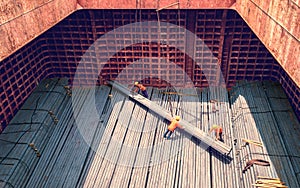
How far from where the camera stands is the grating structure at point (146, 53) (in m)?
10.8

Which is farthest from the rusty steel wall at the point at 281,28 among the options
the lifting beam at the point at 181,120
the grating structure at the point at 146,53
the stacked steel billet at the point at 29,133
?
the stacked steel billet at the point at 29,133

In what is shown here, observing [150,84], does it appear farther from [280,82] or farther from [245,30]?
[280,82]

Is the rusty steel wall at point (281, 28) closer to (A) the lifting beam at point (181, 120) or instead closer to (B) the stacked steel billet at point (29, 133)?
(A) the lifting beam at point (181, 120)

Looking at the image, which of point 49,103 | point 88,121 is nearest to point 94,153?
point 88,121

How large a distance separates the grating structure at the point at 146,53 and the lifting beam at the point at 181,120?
75 centimetres

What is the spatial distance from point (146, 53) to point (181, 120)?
3676mm

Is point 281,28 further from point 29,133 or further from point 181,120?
point 29,133

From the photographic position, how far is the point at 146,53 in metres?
12.0

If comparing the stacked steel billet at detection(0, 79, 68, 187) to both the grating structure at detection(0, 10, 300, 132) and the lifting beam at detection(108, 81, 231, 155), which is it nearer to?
the grating structure at detection(0, 10, 300, 132)

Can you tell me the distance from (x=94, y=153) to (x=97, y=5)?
232 inches

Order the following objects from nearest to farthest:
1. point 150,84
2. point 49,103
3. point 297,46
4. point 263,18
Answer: point 297,46
point 263,18
point 49,103
point 150,84

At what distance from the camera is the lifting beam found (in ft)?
30.0

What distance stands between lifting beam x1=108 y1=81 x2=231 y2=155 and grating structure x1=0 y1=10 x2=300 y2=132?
2.45 ft

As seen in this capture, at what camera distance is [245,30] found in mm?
A: 10906
